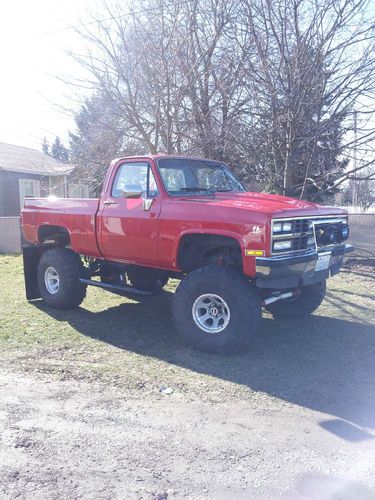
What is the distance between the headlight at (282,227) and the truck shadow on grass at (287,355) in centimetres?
139

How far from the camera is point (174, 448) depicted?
10.9 ft

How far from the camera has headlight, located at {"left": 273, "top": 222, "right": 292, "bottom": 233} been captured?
4.86 meters

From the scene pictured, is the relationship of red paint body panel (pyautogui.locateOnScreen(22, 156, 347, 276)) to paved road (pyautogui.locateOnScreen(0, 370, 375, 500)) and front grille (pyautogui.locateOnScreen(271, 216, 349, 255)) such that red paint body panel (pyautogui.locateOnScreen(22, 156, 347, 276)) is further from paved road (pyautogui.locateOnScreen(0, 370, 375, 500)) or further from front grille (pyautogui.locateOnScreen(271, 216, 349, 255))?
paved road (pyautogui.locateOnScreen(0, 370, 375, 500))

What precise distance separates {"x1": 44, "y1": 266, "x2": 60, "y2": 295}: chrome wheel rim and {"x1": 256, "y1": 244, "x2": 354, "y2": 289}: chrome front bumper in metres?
3.63

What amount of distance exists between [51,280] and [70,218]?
1.18m

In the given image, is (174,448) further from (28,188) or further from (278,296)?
(28,188)

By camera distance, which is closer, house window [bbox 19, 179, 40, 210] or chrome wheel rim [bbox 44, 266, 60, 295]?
chrome wheel rim [bbox 44, 266, 60, 295]

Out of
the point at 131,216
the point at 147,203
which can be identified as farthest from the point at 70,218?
the point at 147,203

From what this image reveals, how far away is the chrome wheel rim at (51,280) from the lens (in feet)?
24.1

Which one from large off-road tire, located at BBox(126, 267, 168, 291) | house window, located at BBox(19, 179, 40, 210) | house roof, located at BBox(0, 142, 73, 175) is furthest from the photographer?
house window, located at BBox(19, 179, 40, 210)

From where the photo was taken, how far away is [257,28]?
8930 mm

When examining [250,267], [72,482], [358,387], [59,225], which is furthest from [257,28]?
[72,482]

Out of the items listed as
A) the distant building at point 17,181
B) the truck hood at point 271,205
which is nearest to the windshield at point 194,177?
the truck hood at point 271,205

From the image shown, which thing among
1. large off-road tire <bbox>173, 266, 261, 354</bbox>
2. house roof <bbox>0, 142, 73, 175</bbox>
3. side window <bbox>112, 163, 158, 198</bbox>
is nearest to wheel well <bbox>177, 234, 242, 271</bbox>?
large off-road tire <bbox>173, 266, 261, 354</bbox>
